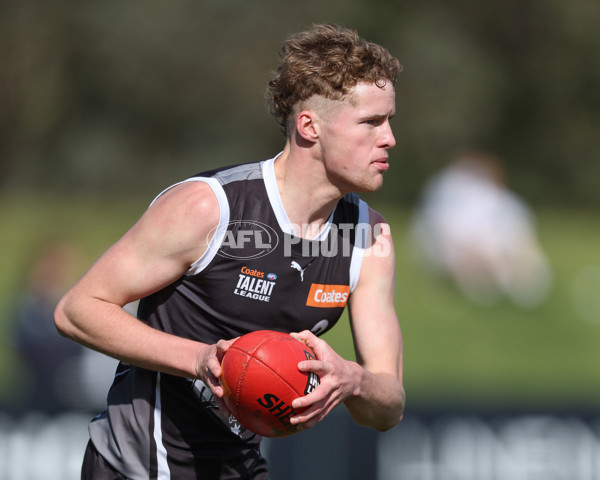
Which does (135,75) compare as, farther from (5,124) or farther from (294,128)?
(294,128)

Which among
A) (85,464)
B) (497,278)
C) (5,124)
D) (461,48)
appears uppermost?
(461,48)

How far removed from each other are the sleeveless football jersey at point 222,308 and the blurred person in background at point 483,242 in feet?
34.5

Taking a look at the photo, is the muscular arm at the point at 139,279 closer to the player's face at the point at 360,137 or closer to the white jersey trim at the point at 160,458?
the white jersey trim at the point at 160,458

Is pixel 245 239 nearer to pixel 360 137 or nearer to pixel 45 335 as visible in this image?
pixel 360 137

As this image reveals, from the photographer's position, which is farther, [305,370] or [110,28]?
[110,28]

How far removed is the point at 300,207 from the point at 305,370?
0.83 m

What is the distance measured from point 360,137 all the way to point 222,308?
95 cm

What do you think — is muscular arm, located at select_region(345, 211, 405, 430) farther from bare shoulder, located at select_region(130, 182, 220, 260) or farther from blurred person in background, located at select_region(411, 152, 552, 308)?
blurred person in background, located at select_region(411, 152, 552, 308)

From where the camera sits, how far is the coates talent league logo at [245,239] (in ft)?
Result: 12.0

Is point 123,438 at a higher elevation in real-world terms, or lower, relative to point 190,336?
lower

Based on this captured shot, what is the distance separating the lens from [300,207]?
387 centimetres

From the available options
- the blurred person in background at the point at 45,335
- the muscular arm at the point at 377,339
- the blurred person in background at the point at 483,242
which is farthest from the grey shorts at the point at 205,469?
the blurred person in background at the point at 483,242

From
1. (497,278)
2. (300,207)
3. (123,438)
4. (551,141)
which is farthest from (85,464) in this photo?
(551,141)

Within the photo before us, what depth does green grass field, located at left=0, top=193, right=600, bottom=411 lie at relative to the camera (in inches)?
351
